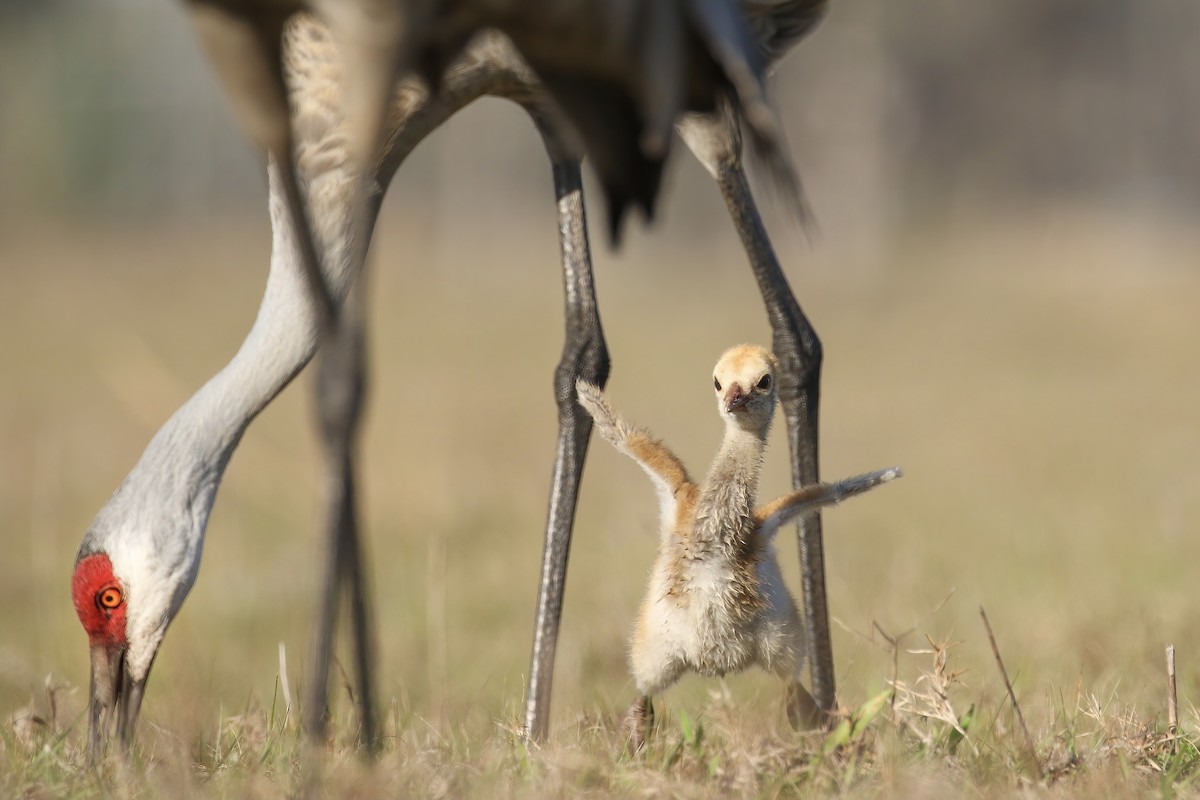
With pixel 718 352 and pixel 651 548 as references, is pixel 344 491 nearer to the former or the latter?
pixel 651 548

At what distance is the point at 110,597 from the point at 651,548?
3.02 m

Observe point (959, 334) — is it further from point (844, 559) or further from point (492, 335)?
point (844, 559)

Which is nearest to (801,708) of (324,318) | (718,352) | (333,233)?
(324,318)

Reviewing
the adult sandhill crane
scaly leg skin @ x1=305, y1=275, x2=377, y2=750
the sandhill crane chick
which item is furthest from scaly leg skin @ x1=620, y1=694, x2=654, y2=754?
scaly leg skin @ x1=305, y1=275, x2=377, y2=750

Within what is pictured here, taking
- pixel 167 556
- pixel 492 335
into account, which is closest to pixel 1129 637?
pixel 167 556

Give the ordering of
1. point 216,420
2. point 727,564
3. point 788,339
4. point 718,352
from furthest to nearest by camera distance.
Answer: point 718,352 → point 788,339 → point 216,420 → point 727,564

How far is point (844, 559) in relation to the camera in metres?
5.88

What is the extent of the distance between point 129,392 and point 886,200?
1564cm

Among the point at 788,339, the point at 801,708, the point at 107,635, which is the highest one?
the point at 788,339

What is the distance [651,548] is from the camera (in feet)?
20.6

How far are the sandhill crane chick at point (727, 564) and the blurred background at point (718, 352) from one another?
0.22 meters

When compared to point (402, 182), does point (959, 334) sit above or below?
below

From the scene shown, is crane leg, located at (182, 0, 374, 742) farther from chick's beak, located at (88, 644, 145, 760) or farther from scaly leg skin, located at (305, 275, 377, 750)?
chick's beak, located at (88, 644, 145, 760)

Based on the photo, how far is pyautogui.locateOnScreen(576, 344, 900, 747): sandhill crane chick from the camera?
3.29 meters
